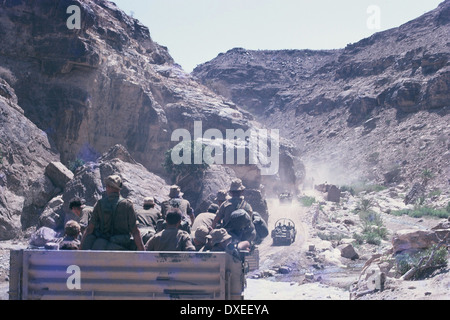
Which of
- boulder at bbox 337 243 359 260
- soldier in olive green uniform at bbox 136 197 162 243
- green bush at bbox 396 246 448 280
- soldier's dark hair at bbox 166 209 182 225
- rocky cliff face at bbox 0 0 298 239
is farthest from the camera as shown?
rocky cliff face at bbox 0 0 298 239

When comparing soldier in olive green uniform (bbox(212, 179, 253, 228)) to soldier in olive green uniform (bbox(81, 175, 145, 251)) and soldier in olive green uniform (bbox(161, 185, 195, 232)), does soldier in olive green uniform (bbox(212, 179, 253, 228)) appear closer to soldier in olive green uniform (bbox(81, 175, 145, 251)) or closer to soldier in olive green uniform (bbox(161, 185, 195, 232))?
soldier in olive green uniform (bbox(161, 185, 195, 232))

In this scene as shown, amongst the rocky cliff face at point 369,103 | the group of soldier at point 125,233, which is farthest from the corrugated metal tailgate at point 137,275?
the rocky cliff face at point 369,103

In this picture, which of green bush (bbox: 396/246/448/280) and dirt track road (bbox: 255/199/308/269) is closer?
green bush (bbox: 396/246/448/280)

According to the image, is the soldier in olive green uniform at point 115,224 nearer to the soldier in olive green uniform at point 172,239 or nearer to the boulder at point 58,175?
the soldier in olive green uniform at point 172,239

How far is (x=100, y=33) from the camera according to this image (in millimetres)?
26297

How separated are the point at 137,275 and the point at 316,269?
8455 millimetres

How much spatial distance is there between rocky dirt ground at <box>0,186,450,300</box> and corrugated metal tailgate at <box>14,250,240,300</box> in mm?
2902

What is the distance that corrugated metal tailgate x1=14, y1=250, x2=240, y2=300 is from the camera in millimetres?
4195

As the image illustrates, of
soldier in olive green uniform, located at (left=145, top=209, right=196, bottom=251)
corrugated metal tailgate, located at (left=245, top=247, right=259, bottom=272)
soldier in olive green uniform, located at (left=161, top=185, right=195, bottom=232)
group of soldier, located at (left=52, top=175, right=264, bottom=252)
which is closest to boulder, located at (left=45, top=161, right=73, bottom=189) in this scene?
soldier in olive green uniform, located at (left=161, top=185, right=195, bottom=232)

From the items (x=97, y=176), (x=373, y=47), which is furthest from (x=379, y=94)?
(x=97, y=176)

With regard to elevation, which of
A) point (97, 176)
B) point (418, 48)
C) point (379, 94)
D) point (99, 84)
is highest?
point (418, 48)
